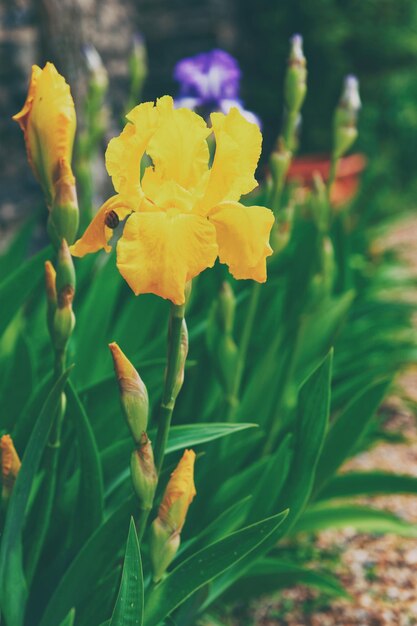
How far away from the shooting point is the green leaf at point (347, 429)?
4.14ft

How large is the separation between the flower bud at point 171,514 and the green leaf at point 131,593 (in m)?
0.05

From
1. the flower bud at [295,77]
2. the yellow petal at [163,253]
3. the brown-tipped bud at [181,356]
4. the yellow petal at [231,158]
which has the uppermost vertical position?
the flower bud at [295,77]

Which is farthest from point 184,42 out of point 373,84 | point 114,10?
point 373,84

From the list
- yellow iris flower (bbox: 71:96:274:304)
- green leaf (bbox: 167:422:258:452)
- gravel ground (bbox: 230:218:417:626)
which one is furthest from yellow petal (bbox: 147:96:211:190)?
gravel ground (bbox: 230:218:417:626)

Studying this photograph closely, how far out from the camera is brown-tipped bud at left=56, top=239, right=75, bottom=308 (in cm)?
94

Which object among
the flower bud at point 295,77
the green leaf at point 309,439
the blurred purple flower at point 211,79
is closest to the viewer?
the green leaf at point 309,439

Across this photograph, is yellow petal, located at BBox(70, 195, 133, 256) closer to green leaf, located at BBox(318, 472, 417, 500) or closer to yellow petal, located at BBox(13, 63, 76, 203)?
yellow petal, located at BBox(13, 63, 76, 203)

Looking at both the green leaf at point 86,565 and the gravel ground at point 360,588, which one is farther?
the gravel ground at point 360,588

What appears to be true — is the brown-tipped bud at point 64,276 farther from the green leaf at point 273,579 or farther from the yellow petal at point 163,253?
the green leaf at point 273,579

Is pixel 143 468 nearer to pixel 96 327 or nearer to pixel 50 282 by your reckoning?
pixel 50 282

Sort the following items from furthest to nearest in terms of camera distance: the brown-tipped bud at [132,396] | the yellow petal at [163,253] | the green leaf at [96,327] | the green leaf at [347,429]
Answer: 1. the green leaf at [96,327]
2. the green leaf at [347,429]
3. the brown-tipped bud at [132,396]
4. the yellow petal at [163,253]

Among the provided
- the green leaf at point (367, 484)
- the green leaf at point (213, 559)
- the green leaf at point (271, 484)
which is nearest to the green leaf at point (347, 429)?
the green leaf at point (271, 484)

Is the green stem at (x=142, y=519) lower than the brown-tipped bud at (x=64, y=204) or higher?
lower

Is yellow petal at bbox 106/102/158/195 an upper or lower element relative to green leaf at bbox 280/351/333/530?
upper
